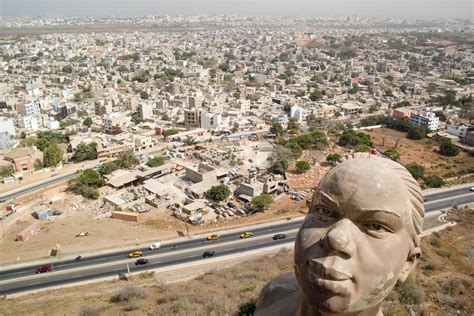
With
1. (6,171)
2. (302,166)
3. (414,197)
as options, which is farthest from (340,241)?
(6,171)

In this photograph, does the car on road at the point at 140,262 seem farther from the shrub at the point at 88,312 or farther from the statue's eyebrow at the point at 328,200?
the statue's eyebrow at the point at 328,200

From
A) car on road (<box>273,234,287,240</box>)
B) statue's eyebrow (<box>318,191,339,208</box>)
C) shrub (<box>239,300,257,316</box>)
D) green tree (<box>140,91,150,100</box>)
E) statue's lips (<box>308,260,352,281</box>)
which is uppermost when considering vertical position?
statue's eyebrow (<box>318,191,339,208</box>)

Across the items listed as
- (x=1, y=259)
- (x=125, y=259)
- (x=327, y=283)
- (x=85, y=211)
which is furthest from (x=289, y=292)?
(x=85, y=211)

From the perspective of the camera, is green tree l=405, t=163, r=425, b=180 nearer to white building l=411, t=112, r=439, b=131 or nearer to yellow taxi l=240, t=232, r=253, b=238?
yellow taxi l=240, t=232, r=253, b=238

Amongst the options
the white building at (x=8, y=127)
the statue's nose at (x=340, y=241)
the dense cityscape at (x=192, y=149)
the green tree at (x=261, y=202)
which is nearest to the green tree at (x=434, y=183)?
the dense cityscape at (x=192, y=149)

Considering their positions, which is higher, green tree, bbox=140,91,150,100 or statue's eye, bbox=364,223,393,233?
statue's eye, bbox=364,223,393,233

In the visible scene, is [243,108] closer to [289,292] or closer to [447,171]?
[447,171]

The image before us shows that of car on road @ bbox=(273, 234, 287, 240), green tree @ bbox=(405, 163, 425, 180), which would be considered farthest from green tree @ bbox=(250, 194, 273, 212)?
green tree @ bbox=(405, 163, 425, 180)
